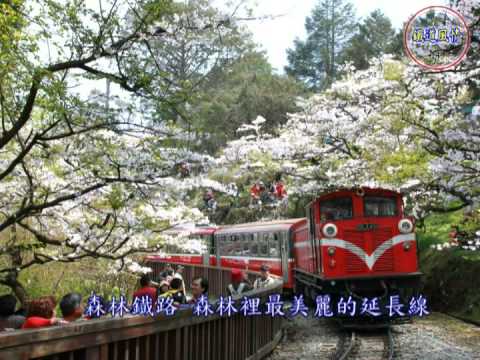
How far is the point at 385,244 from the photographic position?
12.4 meters

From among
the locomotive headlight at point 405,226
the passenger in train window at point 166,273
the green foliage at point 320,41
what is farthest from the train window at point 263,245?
the green foliage at point 320,41

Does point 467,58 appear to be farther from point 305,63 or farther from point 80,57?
point 305,63

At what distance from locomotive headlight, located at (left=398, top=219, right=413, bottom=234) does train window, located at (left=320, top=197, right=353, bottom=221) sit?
3.41ft

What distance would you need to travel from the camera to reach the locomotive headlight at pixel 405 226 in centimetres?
1240

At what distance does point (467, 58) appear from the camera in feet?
31.6

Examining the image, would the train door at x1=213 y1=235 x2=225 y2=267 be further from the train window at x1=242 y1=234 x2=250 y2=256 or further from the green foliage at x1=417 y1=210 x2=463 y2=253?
the green foliage at x1=417 y1=210 x2=463 y2=253

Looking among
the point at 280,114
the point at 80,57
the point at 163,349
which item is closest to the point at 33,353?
the point at 163,349

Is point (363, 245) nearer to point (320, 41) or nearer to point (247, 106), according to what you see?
point (247, 106)

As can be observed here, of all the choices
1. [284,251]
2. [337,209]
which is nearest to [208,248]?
[284,251]

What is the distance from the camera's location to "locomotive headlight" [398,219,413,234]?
40.7 feet

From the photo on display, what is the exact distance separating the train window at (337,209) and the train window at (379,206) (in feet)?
1.11

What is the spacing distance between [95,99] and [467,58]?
19.7ft

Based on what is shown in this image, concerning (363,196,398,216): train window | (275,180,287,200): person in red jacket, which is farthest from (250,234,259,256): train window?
(363,196,398,216): train window

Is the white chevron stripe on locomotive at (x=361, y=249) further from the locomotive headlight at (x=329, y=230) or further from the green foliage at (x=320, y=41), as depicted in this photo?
the green foliage at (x=320, y=41)
